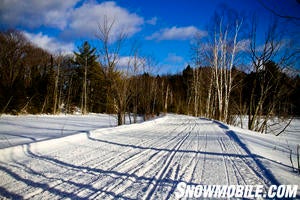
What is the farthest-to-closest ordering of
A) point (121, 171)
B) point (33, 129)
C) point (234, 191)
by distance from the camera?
point (33, 129), point (121, 171), point (234, 191)

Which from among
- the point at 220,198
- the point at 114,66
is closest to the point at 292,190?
the point at 220,198

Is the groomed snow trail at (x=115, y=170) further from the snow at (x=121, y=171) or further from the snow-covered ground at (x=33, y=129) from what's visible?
the snow-covered ground at (x=33, y=129)

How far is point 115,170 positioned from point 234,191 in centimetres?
242

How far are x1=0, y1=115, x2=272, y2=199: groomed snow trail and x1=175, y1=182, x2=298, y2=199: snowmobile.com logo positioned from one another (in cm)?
14

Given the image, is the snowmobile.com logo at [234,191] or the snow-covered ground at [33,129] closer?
the snowmobile.com logo at [234,191]

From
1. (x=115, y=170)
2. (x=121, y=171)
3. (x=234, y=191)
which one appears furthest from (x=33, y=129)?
(x=234, y=191)

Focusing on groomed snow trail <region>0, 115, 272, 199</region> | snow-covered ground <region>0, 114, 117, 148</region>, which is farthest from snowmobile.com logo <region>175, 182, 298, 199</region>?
snow-covered ground <region>0, 114, 117, 148</region>

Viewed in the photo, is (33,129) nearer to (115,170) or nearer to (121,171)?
(115,170)

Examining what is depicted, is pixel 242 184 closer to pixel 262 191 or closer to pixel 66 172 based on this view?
pixel 262 191

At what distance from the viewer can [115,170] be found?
3.91m

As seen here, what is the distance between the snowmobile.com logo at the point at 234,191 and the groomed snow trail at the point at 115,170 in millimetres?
141

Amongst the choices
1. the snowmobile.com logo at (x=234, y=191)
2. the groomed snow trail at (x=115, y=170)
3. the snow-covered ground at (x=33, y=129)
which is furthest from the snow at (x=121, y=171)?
the snow-covered ground at (x=33, y=129)

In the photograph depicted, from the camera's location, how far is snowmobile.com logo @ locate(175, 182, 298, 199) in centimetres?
298

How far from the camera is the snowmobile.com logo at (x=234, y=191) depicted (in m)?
2.98
